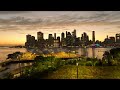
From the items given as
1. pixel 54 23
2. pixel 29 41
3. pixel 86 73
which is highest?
pixel 54 23

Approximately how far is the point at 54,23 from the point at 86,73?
1.21 metres

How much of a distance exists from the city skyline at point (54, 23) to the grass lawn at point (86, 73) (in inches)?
26.2

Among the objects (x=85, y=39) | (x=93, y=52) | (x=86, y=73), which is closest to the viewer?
(x=86, y=73)

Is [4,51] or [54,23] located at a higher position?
[54,23]

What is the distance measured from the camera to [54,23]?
4.85 meters

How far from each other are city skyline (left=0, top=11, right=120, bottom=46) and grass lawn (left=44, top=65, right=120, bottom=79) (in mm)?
666

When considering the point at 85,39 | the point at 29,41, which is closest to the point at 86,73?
the point at 85,39

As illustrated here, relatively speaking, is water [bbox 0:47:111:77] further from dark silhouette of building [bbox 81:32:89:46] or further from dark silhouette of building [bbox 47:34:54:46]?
dark silhouette of building [bbox 47:34:54:46]

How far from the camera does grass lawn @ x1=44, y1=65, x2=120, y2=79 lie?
4.68m

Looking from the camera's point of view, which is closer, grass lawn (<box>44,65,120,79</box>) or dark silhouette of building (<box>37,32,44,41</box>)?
grass lawn (<box>44,65,120,79</box>)

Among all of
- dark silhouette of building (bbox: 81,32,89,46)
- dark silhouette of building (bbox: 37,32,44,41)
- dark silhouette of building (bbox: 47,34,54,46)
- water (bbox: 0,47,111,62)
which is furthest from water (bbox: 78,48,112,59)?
dark silhouette of building (bbox: 37,32,44,41)

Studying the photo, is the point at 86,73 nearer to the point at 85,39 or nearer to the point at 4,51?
the point at 85,39
